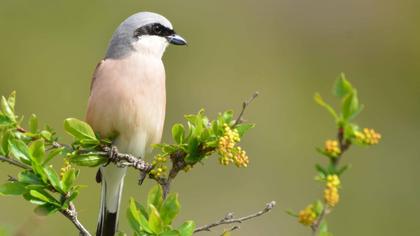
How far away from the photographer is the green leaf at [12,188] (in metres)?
2.51

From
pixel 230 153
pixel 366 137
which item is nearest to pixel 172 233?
pixel 230 153

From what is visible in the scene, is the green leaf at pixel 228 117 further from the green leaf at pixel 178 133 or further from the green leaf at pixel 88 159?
the green leaf at pixel 88 159

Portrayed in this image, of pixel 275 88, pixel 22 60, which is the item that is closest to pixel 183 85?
pixel 275 88

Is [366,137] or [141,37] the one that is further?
[141,37]

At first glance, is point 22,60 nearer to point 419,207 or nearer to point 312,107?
point 312,107

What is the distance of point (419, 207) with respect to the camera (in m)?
6.98

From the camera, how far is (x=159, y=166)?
8.99 feet

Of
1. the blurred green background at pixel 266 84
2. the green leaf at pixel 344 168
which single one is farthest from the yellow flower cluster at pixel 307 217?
the blurred green background at pixel 266 84

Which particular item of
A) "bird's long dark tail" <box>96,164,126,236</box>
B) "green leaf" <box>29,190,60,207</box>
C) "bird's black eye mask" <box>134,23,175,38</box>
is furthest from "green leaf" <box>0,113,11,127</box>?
"bird's black eye mask" <box>134,23,175,38</box>

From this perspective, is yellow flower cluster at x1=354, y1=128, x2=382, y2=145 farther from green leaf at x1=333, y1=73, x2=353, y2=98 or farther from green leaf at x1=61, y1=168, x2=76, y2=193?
green leaf at x1=61, y1=168, x2=76, y2=193

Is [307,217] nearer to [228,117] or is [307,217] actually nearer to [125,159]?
[228,117]

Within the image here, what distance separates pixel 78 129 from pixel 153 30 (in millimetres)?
1300

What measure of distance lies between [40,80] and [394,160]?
3.29 meters

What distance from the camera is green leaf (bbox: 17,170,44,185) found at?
2523 mm
